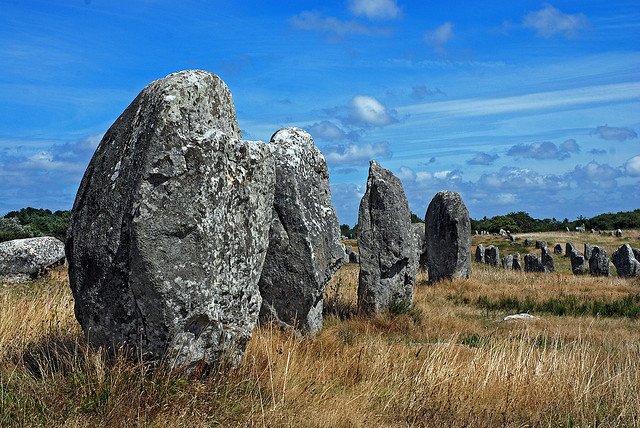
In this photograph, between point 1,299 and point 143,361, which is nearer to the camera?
point 143,361

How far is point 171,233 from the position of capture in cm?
559

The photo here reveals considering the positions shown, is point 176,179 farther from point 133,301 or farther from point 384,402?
point 384,402

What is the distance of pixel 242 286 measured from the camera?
242 inches

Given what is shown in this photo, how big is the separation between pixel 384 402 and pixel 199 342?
174 centimetres

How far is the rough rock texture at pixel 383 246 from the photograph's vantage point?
44.4ft

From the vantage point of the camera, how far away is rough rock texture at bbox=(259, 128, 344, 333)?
10.0 metres

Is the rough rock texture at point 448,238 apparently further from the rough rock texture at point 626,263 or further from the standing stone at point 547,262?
the standing stone at point 547,262

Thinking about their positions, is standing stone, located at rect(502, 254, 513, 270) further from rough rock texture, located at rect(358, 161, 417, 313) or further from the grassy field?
the grassy field

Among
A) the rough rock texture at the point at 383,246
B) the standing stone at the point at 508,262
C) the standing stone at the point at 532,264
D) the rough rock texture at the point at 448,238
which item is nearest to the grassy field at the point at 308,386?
the rough rock texture at the point at 383,246

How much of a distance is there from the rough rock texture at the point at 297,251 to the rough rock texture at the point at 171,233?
362 cm

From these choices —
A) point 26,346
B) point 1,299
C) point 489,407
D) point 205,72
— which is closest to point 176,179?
point 205,72

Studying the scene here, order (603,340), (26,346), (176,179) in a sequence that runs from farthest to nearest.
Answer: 1. (603,340)
2. (26,346)
3. (176,179)

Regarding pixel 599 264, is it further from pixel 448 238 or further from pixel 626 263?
pixel 448 238

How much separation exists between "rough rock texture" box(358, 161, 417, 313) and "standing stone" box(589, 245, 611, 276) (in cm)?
1330
